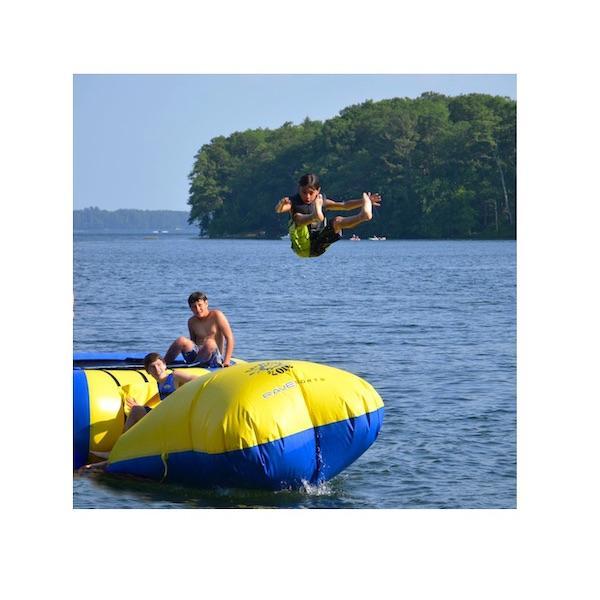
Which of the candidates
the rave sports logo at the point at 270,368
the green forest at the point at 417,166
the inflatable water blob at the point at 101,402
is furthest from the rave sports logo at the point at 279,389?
the green forest at the point at 417,166

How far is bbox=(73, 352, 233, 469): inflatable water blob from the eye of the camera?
1038cm

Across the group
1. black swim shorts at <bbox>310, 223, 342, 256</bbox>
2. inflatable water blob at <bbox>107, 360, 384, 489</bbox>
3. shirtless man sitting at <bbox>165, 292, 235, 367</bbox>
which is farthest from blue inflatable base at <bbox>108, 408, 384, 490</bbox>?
shirtless man sitting at <bbox>165, 292, 235, 367</bbox>

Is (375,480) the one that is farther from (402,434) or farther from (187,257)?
(187,257)

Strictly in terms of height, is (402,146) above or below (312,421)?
above

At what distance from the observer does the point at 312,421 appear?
9398 mm

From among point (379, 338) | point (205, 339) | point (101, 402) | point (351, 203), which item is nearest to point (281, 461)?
point (101, 402)

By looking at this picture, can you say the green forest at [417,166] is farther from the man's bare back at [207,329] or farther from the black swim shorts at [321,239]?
the black swim shorts at [321,239]

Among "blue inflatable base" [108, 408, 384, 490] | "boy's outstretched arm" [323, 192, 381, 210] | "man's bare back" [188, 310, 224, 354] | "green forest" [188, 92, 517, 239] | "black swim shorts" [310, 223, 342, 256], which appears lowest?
"blue inflatable base" [108, 408, 384, 490]

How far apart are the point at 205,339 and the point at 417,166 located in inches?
2109

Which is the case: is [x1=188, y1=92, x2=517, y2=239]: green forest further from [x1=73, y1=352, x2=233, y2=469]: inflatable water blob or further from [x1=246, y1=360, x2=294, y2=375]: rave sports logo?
[x1=246, y1=360, x2=294, y2=375]: rave sports logo

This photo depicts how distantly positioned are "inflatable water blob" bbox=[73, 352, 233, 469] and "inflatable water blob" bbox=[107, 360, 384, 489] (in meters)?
0.72

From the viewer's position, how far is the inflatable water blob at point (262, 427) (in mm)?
9188
